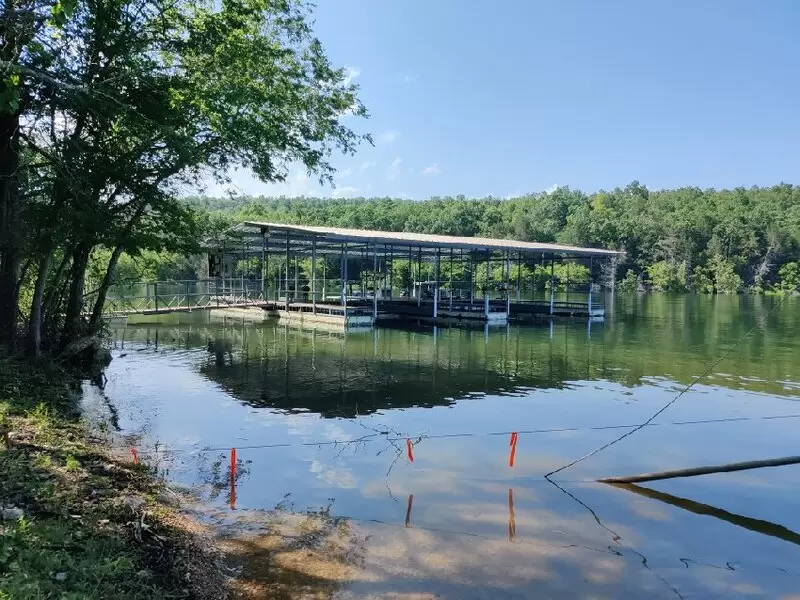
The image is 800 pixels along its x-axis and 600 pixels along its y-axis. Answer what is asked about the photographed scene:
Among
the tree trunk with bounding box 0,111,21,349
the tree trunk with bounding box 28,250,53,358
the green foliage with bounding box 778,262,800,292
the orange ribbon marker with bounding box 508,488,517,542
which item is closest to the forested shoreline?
the green foliage with bounding box 778,262,800,292

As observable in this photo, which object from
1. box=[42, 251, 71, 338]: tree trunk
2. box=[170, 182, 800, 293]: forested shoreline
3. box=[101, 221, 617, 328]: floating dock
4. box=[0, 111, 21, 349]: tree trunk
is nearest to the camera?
box=[0, 111, 21, 349]: tree trunk

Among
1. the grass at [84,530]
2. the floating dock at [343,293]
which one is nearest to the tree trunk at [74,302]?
the grass at [84,530]

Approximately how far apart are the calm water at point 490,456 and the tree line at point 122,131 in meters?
2.55

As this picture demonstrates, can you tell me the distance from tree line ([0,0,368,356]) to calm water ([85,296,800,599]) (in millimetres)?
2547

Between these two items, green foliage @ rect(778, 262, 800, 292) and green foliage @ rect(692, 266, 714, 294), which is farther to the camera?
green foliage @ rect(692, 266, 714, 294)

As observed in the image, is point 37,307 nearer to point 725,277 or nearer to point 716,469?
point 716,469

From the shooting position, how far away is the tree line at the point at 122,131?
892 centimetres

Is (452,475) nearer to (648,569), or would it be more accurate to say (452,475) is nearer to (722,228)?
(648,569)

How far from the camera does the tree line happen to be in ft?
29.3

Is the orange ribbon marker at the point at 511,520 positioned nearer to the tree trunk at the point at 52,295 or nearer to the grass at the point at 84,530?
the grass at the point at 84,530

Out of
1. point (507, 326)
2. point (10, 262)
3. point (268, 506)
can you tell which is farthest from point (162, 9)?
point (507, 326)

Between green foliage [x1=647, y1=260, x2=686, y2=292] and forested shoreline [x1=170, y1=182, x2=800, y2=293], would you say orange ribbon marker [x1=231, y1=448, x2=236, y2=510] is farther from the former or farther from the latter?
green foliage [x1=647, y1=260, x2=686, y2=292]

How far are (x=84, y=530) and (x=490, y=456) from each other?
5.30 metres

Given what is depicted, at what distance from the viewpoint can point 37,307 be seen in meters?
10.5
